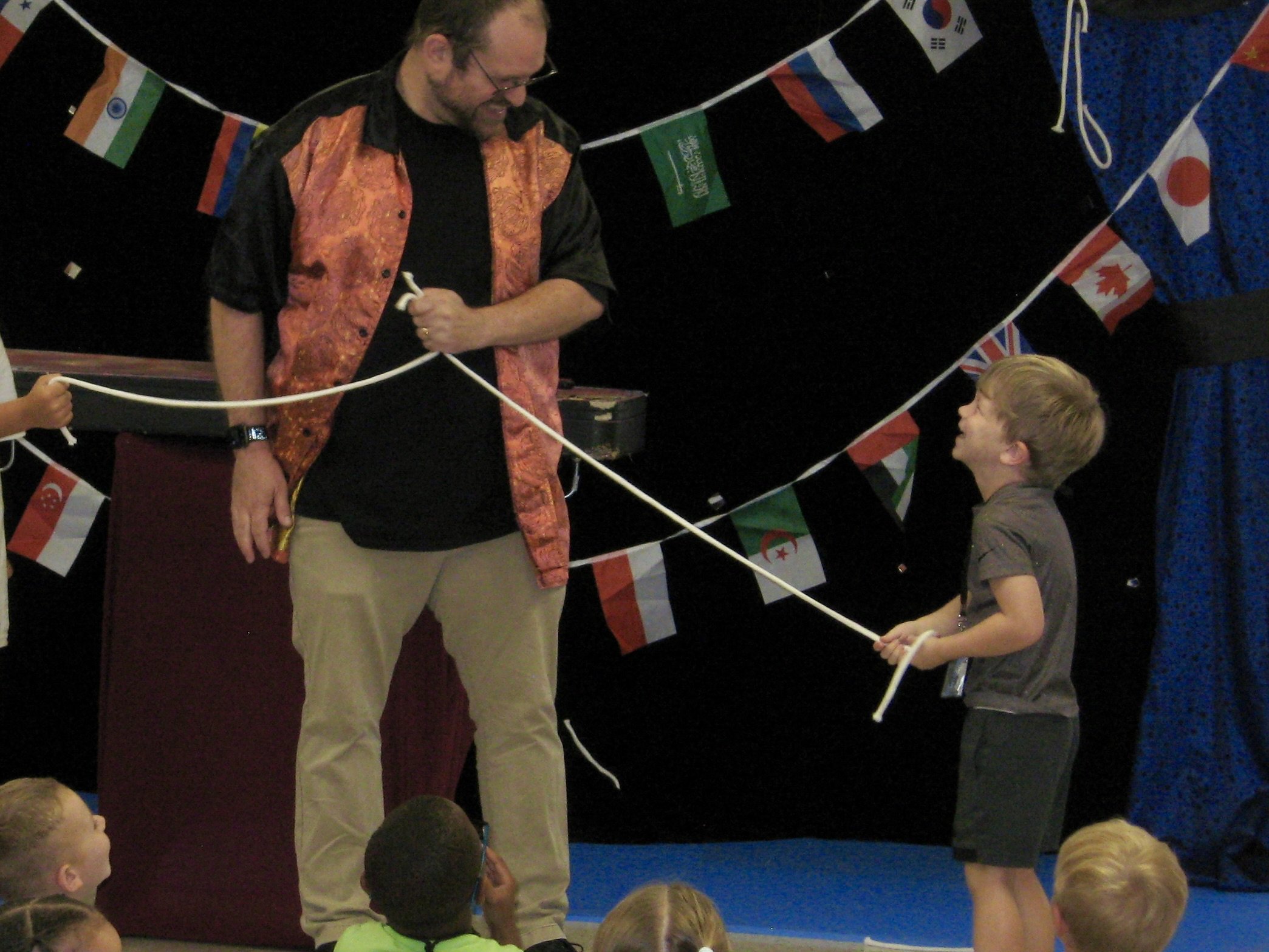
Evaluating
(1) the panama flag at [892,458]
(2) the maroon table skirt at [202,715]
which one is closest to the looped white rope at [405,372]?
(2) the maroon table skirt at [202,715]

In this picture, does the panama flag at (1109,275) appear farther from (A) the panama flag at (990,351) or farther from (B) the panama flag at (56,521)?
(B) the panama flag at (56,521)

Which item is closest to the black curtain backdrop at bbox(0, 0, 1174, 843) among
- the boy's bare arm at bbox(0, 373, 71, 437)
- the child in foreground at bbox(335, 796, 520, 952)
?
the boy's bare arm at bbox(0, 373, 71, 437)

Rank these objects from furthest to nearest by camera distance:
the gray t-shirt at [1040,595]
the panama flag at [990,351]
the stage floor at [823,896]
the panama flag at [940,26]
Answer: the panama flag at [990,351]
the panama flag at [940,26]
the stage floor at [823,896]
the gray t-shirt at [1040,595]

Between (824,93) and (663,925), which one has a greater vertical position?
(824,93)

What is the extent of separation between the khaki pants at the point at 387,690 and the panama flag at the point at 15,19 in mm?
1713

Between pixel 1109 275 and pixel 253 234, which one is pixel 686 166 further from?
pixel 253 234

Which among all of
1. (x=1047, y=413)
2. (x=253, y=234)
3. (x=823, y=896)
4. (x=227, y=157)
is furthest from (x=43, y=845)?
(x=227, y=157)

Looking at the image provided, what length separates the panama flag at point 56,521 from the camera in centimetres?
350

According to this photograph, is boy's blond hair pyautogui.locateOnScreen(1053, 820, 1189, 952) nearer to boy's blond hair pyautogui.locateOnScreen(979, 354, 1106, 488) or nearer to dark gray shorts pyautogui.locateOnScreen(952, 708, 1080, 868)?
dark gray shorts pyautogui.locateOnScreen(952, 708, 1080, 868)

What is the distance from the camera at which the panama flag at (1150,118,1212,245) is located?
9.86 feet

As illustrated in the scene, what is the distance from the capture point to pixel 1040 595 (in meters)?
2.38

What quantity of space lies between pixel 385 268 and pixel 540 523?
1.47ft

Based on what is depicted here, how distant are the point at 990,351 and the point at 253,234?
1.55 meters

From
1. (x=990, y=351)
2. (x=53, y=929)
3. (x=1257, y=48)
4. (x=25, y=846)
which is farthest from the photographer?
(x=990, y=351)
